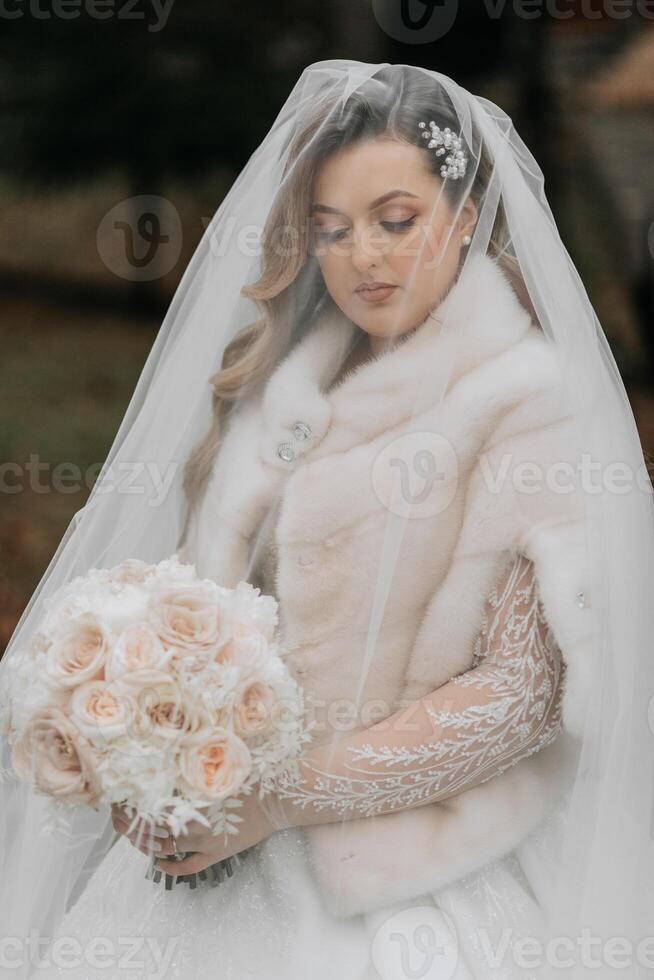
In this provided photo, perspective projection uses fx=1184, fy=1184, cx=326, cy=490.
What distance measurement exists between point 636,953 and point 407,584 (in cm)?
55

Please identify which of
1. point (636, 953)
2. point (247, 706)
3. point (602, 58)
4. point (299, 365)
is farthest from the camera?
point (602, 58)

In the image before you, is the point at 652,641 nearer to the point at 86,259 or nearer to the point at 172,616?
the point at 172,616

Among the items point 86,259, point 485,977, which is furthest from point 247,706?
point 86,259

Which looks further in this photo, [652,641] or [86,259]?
[86,259]

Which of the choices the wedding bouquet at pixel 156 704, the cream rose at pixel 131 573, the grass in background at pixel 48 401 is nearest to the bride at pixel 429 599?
the wedding bouquet at pixel 156 704

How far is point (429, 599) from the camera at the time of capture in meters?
1.57

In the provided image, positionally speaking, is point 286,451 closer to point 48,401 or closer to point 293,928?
point 293,928

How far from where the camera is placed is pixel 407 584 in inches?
61.7

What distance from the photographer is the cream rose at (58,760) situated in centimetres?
136

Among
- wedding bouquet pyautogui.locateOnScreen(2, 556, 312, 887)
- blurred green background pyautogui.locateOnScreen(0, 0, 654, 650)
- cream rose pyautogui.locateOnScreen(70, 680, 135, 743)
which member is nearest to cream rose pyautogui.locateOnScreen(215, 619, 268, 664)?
wedding bouquet pyautogui.locateOnScreen(2, 556, 312, 887)

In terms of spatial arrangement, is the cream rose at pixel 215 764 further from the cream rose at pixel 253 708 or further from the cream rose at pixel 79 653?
the cream rose at pixel 79 653

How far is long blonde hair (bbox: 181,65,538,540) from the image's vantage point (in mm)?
1604

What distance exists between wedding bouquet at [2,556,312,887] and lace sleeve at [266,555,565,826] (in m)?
0.09

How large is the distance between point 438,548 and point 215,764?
0.41m
